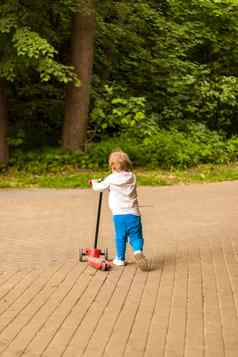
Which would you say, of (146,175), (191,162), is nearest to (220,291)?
(146,175)

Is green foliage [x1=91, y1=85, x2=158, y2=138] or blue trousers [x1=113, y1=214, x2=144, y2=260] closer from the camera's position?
blue trousers [x1=113, y1=214, x2=144, y2=260]

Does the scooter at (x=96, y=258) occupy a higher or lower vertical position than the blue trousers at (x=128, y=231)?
lower

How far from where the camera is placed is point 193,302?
6105 millimetres

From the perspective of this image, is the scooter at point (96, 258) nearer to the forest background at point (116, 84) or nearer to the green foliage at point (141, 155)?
the forest background at point (116, 84)

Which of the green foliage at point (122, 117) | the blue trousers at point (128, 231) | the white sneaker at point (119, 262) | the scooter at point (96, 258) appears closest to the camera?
the scooter at point (96, 258)

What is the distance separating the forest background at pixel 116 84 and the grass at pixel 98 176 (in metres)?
0.24

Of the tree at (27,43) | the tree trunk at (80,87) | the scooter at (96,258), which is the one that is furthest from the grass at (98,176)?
the scooter at (96,258)

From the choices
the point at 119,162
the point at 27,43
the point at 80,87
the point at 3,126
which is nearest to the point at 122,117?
the point at 80,87

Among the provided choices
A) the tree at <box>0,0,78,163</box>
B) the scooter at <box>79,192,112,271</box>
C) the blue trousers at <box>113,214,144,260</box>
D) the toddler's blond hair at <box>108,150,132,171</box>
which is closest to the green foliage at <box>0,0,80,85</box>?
the tree at <box>0,0,78,163</box>

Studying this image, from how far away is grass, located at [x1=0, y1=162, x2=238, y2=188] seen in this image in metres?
14.9

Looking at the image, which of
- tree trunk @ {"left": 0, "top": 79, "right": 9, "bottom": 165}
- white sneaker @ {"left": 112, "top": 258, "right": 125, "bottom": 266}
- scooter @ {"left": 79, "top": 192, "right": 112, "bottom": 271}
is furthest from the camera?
tree trunk @ {"left": 0, "top": 79, "right": 9, "bottom": 165}

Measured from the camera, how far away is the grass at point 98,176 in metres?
14.9

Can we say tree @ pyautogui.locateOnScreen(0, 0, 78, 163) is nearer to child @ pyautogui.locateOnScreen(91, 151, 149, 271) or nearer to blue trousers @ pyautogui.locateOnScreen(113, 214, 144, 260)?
child @ pyautogui.locateOnScreen(91, 151, 149, 271)

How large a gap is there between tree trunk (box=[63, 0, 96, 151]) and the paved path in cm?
604
